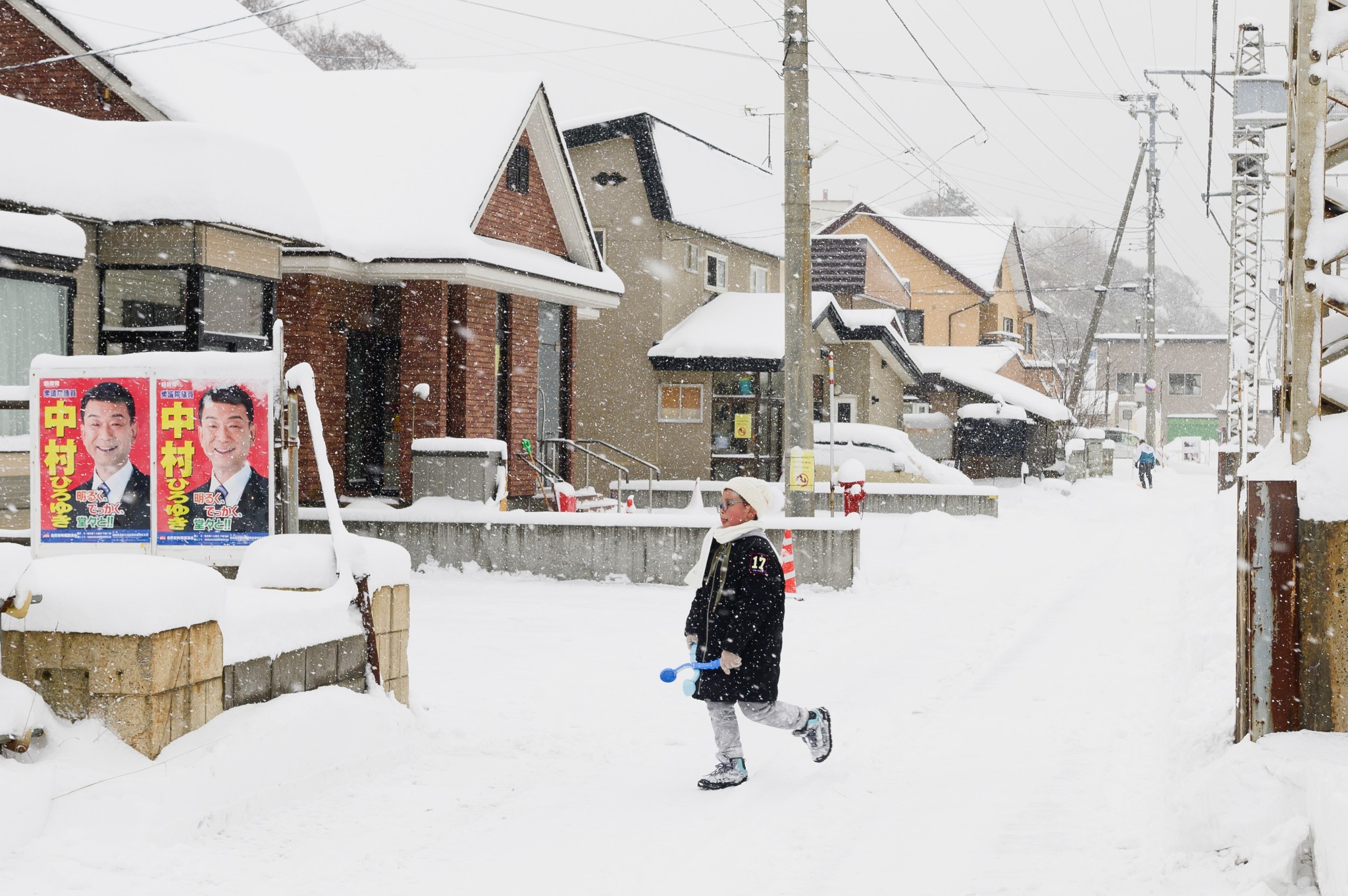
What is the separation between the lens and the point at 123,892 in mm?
4680

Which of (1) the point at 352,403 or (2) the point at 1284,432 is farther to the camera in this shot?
(1) the point at 352,403

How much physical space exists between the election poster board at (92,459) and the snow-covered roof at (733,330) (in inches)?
768

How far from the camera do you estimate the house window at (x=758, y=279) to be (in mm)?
34188

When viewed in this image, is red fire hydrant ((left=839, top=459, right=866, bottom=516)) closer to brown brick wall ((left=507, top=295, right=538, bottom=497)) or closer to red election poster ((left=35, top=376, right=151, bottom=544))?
brown brick wall ((left=507, top=295, right=538, bottom=497))

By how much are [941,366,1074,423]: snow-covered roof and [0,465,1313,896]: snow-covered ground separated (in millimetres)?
29870

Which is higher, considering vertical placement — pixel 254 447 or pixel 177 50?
pixel 177 50

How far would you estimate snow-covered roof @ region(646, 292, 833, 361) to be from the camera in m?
28.6

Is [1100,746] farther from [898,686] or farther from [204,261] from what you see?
[204,261]

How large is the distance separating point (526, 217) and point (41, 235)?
9.95m

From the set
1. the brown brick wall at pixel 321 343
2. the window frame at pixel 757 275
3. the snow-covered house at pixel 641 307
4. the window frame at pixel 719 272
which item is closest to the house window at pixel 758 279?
the window frame at pixel 757 275

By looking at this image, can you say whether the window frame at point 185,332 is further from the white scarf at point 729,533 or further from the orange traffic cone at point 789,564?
the white scarf at point 729,533

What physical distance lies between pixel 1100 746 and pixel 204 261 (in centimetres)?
1049

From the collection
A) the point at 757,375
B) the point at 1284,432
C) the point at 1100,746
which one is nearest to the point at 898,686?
the point at 1100,746

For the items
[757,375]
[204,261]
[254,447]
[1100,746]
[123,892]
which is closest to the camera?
[123,892]
